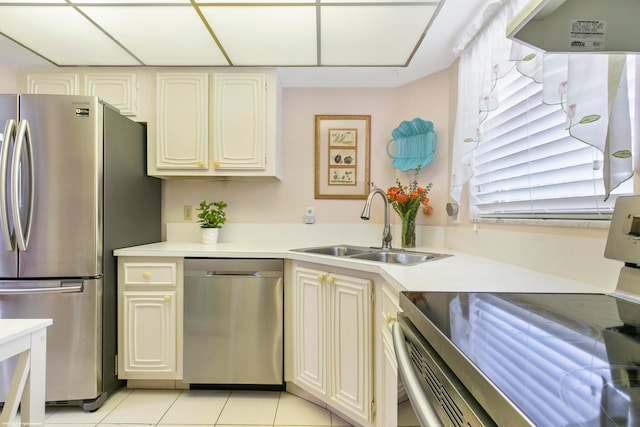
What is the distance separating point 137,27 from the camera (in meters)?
1.69

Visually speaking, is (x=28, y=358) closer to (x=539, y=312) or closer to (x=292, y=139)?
(x=539, y=312)

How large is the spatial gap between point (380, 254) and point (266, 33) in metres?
1.45

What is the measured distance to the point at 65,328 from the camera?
1.68 m

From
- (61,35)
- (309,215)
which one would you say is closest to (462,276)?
(309,215)

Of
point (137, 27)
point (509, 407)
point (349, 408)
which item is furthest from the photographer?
point (137, 27)

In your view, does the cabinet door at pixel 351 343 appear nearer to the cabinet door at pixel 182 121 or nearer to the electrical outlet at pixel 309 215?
the electrical outlet at pixel 309 215

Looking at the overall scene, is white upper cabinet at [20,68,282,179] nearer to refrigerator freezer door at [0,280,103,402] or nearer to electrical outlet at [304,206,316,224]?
electrical outlet at [304,206,316,224]

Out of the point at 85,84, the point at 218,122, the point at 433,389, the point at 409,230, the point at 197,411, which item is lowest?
the point at 197,411

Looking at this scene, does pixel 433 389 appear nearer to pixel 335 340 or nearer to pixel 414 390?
pixel 414 390

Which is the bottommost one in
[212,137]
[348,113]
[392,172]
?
[392,172]

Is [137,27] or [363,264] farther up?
[137,27]

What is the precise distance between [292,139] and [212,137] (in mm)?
611

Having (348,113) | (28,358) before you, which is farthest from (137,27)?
(28,358)

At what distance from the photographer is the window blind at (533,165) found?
3.33 feet
